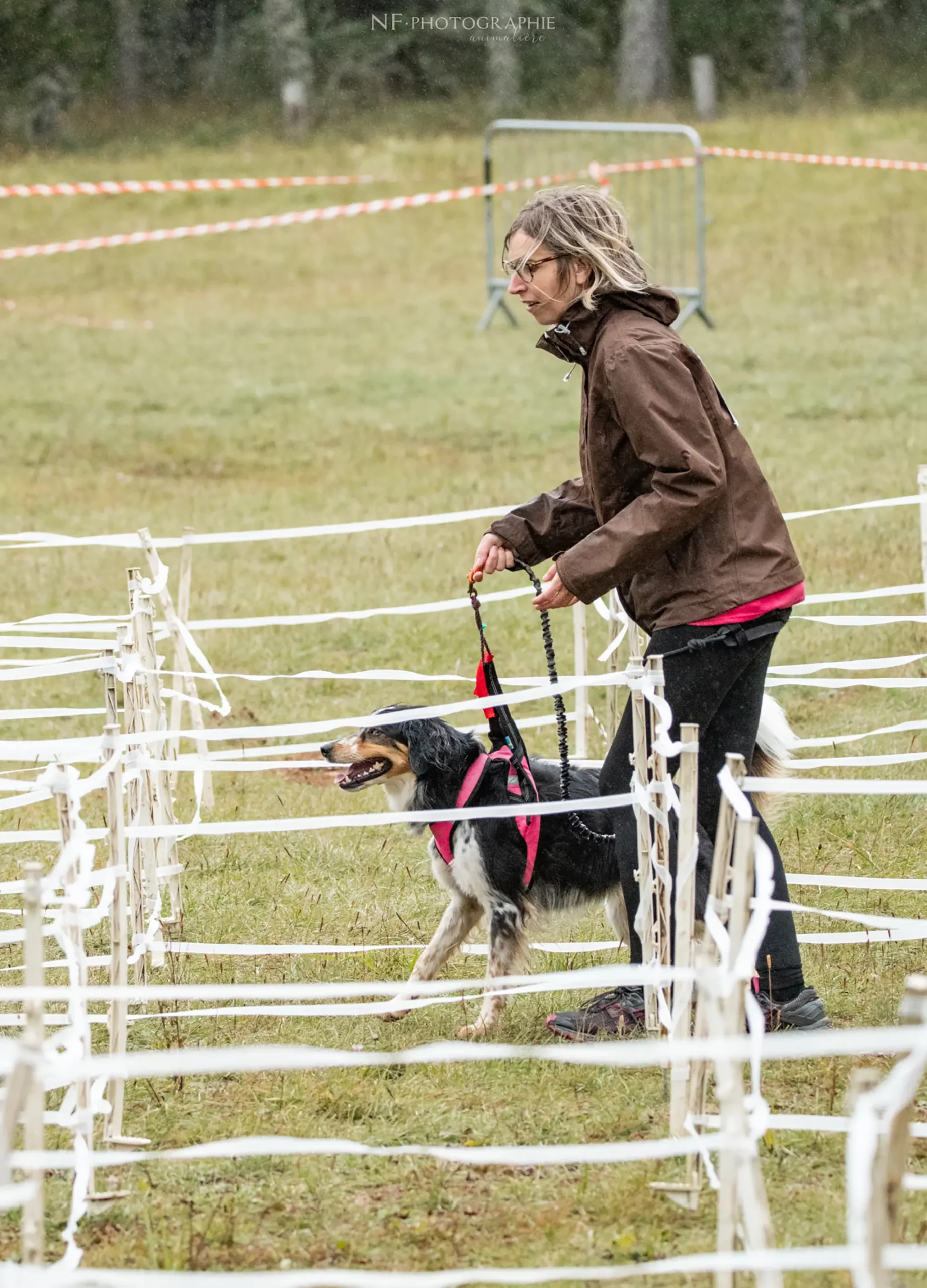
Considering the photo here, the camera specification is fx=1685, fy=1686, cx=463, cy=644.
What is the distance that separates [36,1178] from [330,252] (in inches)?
772

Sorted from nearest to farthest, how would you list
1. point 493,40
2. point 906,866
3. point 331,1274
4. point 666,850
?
point 331,1274
point 666,850
point 906,866
point 493,40

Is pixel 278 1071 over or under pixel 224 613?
under

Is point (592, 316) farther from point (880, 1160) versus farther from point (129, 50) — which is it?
point (129, 50)

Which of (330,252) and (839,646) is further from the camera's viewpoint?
(330,252)

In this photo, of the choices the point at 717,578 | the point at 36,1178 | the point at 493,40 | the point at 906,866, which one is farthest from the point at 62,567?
the point at 493,40

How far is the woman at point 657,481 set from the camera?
11.9 feet

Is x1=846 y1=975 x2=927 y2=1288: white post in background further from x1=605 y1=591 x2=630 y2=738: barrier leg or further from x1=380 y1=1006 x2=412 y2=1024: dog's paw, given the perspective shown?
x1=605 y1=591 x2=630 y2=738: barrier leg

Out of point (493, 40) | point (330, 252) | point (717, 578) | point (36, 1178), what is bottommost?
point (36, 1178)

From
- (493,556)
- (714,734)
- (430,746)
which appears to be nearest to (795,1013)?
(714,734)

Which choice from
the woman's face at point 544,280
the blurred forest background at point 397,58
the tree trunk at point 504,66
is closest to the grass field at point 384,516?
the woman's face at point 544,280

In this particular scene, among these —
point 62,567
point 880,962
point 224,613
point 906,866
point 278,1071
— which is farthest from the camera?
point 62,567

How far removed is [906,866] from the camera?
5324 millimetres

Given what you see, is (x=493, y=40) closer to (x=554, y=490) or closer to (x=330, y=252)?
(x=330, y=252)

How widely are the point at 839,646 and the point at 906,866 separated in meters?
2.73
